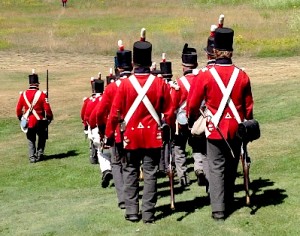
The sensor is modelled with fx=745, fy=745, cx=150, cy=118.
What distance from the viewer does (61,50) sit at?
49.8 m

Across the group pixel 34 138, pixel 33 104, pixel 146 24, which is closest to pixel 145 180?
pixel 33 104

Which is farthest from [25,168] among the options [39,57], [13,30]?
[13,30]

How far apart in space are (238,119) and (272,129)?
927cm

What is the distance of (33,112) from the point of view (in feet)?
60.0

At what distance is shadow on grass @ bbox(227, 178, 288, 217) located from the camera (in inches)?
403

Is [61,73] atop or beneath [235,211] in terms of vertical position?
beneath

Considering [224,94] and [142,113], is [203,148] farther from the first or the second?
[224,94]

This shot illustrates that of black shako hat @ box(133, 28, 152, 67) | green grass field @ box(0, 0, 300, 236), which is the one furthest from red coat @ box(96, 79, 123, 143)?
green grass field @ box(0, 0, 300, 236)

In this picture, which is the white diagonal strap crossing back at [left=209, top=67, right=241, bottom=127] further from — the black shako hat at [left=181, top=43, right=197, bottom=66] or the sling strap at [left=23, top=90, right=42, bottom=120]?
the sling strap at [left=23, top=90, right=42, bottom=120]

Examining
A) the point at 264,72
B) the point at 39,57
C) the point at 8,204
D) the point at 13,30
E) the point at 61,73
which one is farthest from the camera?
the point at 13,30

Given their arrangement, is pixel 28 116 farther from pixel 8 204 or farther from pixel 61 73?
pixel 61 73

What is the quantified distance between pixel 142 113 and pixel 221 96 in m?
1.09

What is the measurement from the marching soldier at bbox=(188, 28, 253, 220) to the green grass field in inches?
23.7

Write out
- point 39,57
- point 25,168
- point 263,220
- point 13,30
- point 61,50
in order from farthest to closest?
point 13,30 → point 61,50 → point 39,57 → point 25,168 → point 263,220
